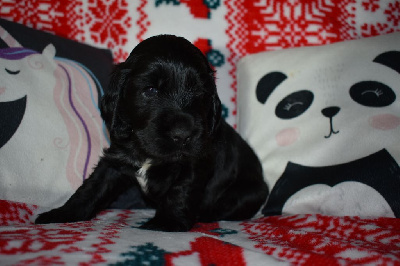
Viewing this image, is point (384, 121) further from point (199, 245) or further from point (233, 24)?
point (233, 24)

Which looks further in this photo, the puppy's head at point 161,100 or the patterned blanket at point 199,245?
the puppy's head at point 161,100

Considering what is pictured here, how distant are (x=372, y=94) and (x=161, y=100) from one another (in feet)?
3.96

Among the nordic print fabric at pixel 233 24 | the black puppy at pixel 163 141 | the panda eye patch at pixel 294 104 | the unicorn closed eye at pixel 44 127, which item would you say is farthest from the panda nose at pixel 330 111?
the unicorn closed eye at pixel 44 127

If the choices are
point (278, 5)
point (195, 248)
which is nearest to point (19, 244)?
point (195, 248)

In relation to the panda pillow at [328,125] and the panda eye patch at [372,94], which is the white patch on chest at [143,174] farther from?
the panda eye patch at [372,94]

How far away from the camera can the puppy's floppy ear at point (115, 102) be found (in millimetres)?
1724

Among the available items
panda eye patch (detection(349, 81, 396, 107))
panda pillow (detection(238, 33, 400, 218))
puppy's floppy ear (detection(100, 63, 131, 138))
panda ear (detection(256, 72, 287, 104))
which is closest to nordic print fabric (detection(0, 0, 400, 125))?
panda pillow (detection(238, 33, 400, 218))

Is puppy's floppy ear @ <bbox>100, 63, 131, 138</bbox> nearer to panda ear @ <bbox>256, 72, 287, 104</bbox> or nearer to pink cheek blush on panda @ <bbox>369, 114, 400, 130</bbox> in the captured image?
panda ear @ <bbox>256, 72, 287, 104</bbox>

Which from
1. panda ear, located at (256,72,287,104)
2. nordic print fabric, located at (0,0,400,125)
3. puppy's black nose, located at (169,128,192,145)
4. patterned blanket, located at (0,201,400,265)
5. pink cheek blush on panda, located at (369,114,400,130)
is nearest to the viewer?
patterned blanket, located at (0,201,400,265)

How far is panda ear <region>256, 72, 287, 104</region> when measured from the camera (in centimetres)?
224

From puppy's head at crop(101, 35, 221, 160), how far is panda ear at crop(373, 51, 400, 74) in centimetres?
105

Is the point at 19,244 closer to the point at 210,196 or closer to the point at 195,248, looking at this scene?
the point at 195,248

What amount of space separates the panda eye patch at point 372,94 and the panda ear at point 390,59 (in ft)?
0.45

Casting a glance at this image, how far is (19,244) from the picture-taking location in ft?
3.17
